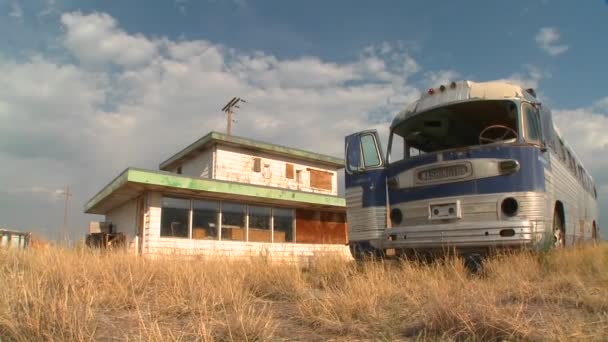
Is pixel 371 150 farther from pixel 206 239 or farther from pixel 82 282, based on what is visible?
pixel 206 239

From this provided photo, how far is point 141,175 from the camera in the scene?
12.9m

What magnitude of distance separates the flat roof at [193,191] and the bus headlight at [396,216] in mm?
8410

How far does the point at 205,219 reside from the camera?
15359 millimetres

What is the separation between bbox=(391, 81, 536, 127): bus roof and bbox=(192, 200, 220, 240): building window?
31.1 ft

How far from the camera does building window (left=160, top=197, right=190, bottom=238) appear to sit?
47.4 ft

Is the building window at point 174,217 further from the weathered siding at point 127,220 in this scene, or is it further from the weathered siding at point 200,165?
the weathered siding at point 200,165

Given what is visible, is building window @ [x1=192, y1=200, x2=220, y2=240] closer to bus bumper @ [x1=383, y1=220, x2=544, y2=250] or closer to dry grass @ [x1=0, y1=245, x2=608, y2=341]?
dry grass @ [x1=0, y1=245, x2=608, y2=341]

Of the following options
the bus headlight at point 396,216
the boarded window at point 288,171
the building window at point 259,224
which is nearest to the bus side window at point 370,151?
the bus headlight at point 396,216

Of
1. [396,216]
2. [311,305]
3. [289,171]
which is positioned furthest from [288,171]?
[311,305]

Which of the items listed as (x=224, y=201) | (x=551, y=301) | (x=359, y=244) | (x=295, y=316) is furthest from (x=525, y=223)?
(x=224, y=201)

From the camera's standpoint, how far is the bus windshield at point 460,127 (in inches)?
271

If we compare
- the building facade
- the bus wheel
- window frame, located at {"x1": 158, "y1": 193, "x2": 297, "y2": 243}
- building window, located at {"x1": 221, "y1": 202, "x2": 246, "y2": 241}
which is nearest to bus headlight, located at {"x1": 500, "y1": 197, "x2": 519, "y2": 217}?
the bus wheel

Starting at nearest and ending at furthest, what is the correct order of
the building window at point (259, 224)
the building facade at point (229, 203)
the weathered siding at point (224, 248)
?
the weathered siding at point (224, 248), the building facade at point (229, 203), the building window at point (259, 224)

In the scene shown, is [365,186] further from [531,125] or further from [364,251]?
[531,125]
